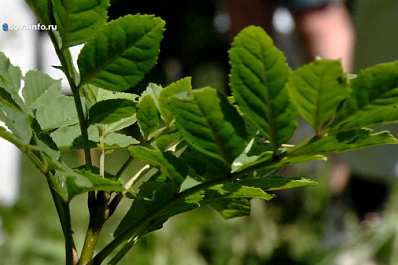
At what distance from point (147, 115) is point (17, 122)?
0.30 feet

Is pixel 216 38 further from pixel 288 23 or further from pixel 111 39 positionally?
pixel 111 39

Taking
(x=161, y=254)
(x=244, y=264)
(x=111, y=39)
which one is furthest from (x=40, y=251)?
(x=111, y=39)

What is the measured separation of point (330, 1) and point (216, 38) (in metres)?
5.08

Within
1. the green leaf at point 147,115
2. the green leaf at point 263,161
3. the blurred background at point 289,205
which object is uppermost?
the green leaf at point 147,115

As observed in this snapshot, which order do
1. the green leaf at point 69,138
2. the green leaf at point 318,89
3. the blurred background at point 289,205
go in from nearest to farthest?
the green leaf at point 318,89, the green leaf at point 69,138, the blurred background at point 289,205

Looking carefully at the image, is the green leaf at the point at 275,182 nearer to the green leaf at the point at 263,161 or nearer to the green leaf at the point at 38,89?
the green leaf at the point at 263,161

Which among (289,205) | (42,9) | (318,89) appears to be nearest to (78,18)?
(42,9)

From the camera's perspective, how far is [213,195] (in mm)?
324

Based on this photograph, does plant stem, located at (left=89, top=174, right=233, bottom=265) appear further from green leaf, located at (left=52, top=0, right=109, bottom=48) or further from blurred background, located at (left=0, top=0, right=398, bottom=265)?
blurred background, located at (left=0, top=0, right=398, bottom=265)

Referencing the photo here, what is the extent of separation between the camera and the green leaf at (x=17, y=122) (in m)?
0.26

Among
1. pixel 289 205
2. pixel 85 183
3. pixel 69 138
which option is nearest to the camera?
pixel 85 183

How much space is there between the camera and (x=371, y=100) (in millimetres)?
265

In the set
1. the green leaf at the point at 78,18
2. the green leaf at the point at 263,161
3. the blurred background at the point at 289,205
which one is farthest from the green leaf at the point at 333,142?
the blurred background at the point at 289,205

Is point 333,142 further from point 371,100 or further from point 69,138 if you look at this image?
point 69,138
